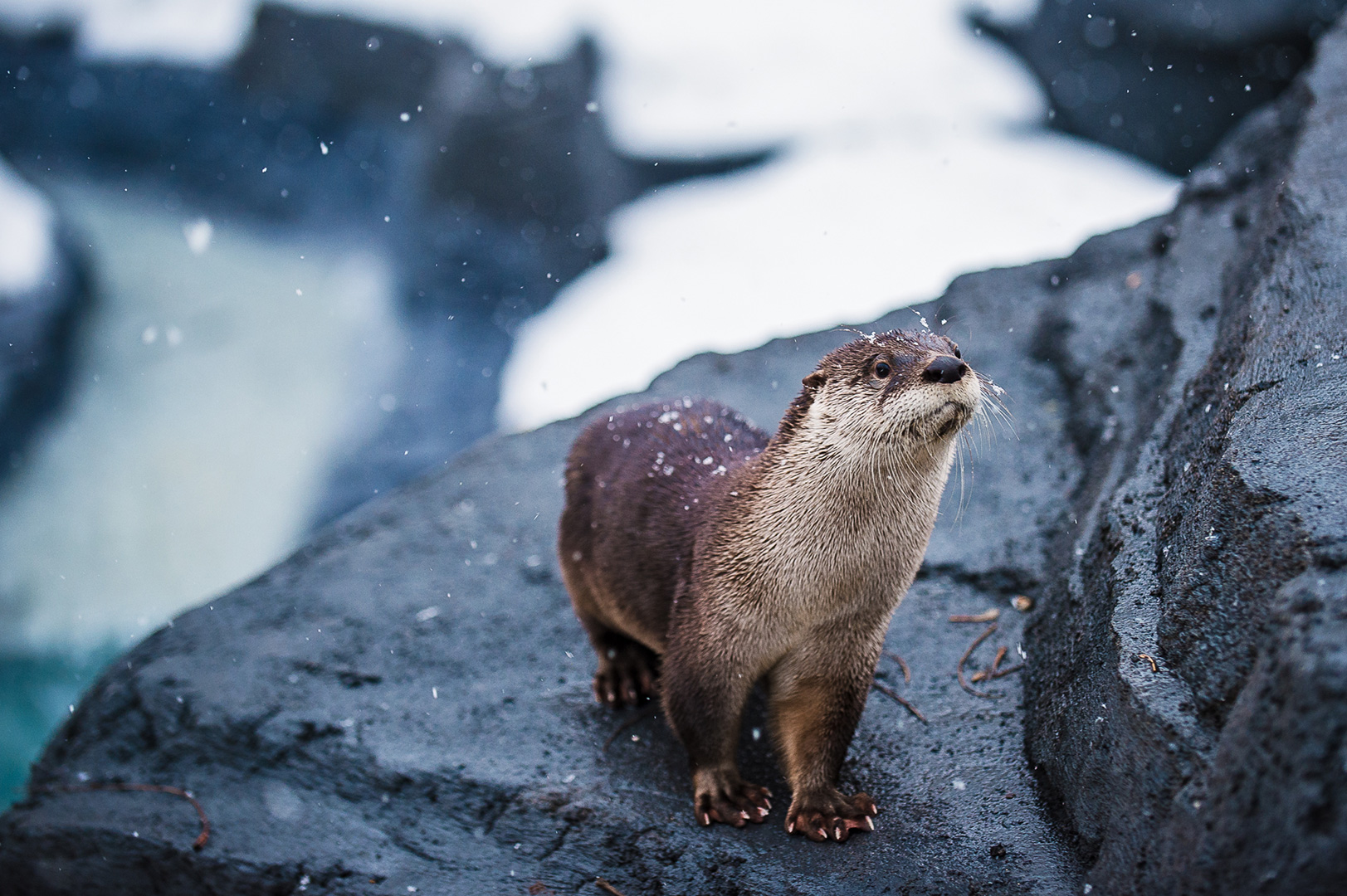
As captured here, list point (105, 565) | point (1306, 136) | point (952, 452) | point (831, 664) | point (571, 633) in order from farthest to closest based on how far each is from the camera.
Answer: point (105, 565)
point (571, 633)
point (1306, 136)
point (831, 664)
point (952, 452)

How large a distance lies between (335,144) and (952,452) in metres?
5.17

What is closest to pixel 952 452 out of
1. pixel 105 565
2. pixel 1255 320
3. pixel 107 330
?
pixel 1255 320

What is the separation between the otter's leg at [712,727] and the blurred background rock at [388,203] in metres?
3.21

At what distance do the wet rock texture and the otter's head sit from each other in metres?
0.44

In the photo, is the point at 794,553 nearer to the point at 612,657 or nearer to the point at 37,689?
the point at 612,657

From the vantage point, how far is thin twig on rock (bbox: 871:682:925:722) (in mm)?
2346

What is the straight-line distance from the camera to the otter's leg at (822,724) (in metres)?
2.05

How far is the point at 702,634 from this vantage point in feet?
6.91

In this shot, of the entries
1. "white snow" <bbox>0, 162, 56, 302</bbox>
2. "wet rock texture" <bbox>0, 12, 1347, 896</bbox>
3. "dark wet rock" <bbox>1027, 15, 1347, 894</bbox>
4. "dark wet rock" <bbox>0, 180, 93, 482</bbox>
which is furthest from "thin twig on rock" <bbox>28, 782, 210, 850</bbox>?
"white snow" <bbox>0, 162, 56, 302</bbox>

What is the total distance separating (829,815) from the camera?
204 centimetres

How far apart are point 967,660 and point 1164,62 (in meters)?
4.62

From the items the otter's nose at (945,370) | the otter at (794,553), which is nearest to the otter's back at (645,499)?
the otter at (794,553)

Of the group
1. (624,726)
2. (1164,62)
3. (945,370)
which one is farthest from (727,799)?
(1164,62)

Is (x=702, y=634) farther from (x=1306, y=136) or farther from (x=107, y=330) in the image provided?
(x=107, y=330)
